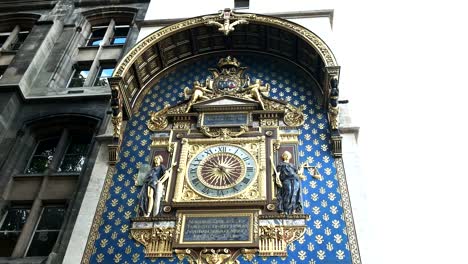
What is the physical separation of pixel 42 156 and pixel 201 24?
6215 mm

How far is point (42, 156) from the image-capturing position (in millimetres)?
14125

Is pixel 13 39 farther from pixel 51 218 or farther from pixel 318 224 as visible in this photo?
pixel 318 224

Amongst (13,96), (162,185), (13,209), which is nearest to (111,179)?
(162,185)

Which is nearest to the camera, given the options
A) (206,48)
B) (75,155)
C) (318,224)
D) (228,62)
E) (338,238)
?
(338,238)

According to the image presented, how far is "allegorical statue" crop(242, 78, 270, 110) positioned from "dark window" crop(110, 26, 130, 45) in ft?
19.5

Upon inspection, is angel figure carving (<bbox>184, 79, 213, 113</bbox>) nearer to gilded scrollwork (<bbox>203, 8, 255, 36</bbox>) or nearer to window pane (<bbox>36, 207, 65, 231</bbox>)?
gilded scrollwork (<bbox>203, 8, 255, 36</bbox>)

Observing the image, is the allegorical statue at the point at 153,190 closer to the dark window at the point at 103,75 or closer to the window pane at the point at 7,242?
the window pane at the point at 7,242

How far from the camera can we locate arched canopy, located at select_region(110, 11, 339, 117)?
13406 mm

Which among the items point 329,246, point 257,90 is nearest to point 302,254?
point 329,246

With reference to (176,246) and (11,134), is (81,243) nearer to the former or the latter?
(176,246)

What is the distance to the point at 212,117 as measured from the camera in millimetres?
13438

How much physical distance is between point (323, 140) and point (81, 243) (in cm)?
658

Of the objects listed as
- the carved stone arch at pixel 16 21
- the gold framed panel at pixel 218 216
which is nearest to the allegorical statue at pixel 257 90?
the gold framed panel at pixel 218 216

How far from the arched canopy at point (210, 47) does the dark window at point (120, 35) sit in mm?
3303
